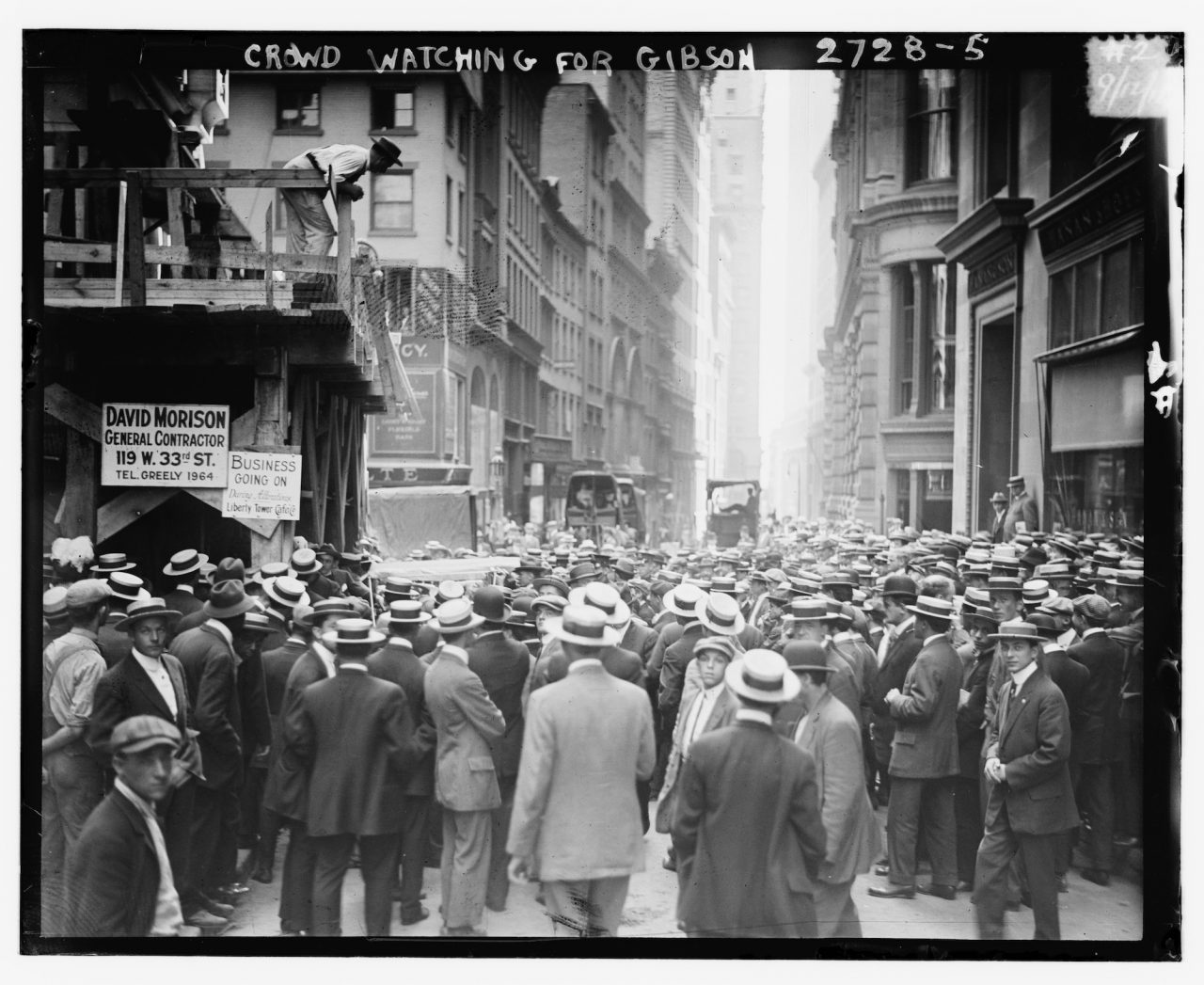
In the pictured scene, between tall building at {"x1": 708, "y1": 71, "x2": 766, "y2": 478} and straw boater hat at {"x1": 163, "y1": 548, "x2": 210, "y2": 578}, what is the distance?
4.07m

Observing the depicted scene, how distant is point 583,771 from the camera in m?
6.61

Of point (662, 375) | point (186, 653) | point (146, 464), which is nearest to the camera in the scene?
point (186, 653)

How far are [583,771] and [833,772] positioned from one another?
1407mm

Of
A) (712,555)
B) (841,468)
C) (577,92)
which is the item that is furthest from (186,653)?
(841,468)

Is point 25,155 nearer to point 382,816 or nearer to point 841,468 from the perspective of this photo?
point 382,816

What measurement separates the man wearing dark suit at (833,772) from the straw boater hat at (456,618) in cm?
196

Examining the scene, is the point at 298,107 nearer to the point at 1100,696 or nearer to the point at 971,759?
the point at 971,759

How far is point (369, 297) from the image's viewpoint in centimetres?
855

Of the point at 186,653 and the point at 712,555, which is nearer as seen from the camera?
the point at 186,653

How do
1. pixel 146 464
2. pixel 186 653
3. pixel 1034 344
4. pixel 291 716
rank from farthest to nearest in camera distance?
pixel 1034 344 < pixel 146 464 < pixel 186 653 < pixel 291 716

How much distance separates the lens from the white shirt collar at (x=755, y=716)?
599cm

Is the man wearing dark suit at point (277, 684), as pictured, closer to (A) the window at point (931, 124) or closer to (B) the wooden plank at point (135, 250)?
(B) the wooden plank at point (135, 250)

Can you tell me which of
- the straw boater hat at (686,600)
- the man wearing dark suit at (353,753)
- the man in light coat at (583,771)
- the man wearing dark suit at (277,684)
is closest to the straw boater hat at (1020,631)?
the straw boater hat at (686,600)

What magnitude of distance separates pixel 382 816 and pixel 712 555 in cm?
331
